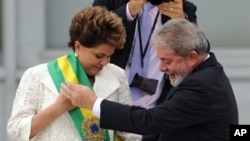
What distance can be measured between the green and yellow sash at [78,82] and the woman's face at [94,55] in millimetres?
32

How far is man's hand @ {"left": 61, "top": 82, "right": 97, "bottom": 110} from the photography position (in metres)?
3.60

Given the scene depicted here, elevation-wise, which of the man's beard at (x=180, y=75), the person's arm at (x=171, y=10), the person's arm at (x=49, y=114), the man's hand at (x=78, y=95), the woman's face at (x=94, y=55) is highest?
the person's arm at (x=171, y=10)

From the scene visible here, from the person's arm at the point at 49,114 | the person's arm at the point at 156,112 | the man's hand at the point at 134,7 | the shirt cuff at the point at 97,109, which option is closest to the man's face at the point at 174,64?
the person's arm at the point at 156,112

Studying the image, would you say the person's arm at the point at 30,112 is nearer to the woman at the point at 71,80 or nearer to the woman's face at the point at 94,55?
the woman at the point at 71,80

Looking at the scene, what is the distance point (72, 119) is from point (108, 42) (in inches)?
15.1

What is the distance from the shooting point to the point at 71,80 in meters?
3.68

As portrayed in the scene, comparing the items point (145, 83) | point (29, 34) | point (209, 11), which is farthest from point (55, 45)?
point (145, 83)

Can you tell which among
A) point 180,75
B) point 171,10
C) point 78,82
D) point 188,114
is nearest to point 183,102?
point 188,114

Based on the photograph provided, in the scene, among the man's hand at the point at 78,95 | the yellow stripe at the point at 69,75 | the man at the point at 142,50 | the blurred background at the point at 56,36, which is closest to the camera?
the man's hand at the point at 78,95

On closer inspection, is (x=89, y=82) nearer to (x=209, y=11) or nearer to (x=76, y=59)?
(x=76, y=59)

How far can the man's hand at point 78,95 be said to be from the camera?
3596 millimetres

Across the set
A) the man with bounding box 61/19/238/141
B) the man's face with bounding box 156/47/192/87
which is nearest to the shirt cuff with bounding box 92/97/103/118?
the man with bounding box 61/19/238/141

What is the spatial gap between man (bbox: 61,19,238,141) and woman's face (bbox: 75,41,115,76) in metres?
0.16

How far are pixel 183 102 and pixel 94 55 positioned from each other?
0.46 m
